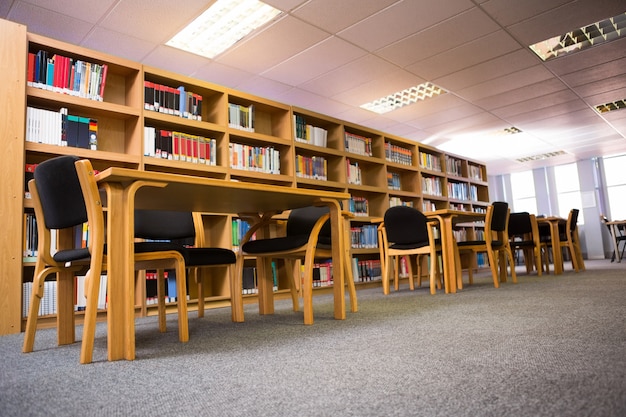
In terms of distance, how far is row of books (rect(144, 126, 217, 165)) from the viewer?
369cm

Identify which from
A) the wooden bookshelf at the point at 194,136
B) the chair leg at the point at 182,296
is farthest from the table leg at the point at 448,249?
the chair leg at the point at 182,296

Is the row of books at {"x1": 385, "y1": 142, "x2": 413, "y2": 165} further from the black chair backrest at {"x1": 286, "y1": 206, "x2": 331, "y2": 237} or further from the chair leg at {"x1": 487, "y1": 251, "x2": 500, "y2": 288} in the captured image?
the black chair backrest at {"x1": 286, "y1": 206, "x2": 331, "y2": 237}

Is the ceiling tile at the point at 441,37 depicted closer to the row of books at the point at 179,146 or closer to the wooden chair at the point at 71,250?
the row of books at the point at 179,146

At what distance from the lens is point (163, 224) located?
2855 millimetres

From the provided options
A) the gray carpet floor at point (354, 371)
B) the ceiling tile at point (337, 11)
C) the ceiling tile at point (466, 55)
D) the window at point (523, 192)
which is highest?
the ceiling tile at point (337, 11)

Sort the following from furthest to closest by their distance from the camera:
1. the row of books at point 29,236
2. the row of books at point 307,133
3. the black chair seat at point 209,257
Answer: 1. the row of books at point 307,133
2. the row of books at point 29,236
3. the black chair seat at point 209,257

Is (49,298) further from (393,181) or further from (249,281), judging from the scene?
(393,181)

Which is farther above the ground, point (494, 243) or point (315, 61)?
point (315, 61)

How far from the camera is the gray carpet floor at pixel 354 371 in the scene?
3.28 ft

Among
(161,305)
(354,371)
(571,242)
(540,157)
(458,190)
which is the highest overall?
(540,157)

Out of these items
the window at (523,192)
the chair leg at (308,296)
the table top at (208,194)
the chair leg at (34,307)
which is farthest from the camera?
the window at (523,192)

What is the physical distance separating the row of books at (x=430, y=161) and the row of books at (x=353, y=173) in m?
1.50

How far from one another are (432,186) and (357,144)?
182 cm

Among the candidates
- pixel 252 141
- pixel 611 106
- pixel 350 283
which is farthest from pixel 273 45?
pixel 611 106
